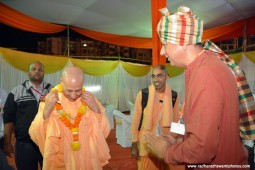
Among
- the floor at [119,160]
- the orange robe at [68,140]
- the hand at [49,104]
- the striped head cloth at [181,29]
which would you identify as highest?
the striped head cloth at [181,29]

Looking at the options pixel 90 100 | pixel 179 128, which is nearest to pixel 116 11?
pixel 90 100

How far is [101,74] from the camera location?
13.2m

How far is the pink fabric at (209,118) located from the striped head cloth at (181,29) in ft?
0.48

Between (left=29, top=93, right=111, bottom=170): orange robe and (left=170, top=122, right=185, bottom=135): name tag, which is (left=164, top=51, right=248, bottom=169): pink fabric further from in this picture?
(left=29, top=93, right=111, bottom=170): orange robe

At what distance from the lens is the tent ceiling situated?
8.05m

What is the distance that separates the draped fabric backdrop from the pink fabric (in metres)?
8.46

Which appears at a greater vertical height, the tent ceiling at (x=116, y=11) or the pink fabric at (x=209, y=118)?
the tent ceiling at (x=116, y=11)

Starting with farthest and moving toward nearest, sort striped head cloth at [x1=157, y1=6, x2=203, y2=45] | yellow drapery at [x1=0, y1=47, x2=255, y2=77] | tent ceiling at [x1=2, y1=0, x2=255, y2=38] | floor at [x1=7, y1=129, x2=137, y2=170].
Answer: yellow drapery at [x1=0, y1=47, x2=255, y2=77], tent ceiling at [x1=2, y1=0, x2=255, y2=38], floor at [x1=7, y1=129, x2=137, y2=170], striped head cloth at [x1=157, y1=6, x2=203, y2=45]

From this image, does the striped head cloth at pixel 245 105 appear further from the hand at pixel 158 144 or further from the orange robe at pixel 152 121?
the orange robe at pixel 152 121

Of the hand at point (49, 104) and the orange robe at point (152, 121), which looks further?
the orange robe at point (152, 121)

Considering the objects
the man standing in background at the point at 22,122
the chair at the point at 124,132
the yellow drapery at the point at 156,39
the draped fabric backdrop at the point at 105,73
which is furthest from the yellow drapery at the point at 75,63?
the yellow drapery at the point at 156,39

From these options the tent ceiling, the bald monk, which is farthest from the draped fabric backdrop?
the bald monk

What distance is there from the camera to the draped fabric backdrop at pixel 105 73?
8.98 meters

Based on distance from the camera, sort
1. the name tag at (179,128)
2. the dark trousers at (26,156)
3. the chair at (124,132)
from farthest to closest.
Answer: the chair at (124,132) → the dark trousers at (26,156) → the name tag at (179,128)
